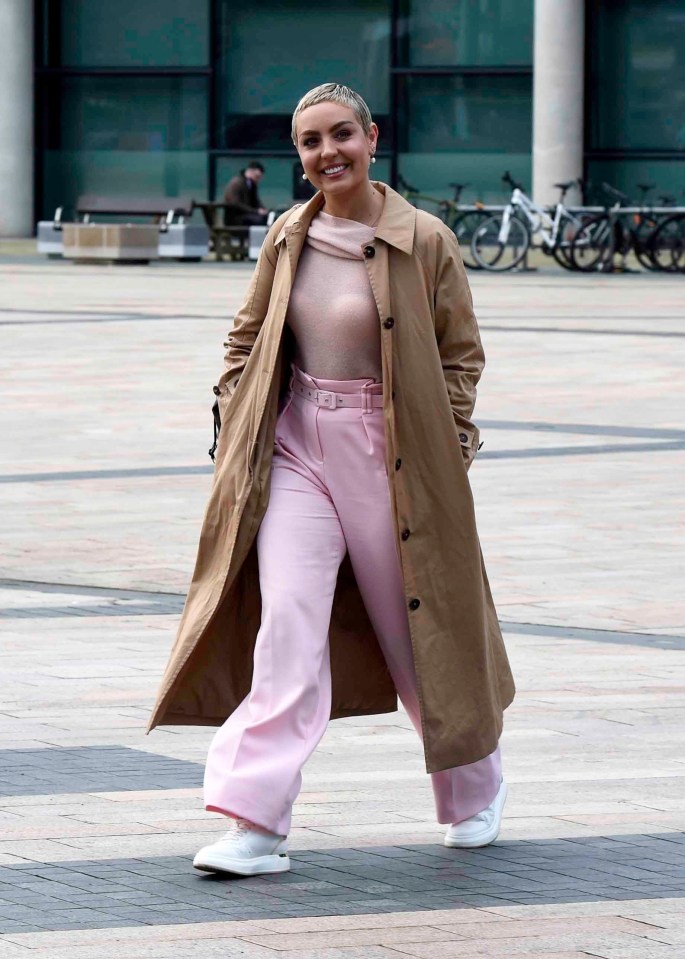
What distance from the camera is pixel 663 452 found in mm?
11055

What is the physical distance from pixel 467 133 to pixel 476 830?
113 ft

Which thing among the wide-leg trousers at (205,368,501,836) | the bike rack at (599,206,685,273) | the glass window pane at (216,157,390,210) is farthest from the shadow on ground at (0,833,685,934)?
the glass window pane at (216,157,390,210)

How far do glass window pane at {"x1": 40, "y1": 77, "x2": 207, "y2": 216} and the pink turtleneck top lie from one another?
3588cm

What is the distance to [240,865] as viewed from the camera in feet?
13.7

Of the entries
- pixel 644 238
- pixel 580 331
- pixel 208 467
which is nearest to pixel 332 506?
pixel 208 467

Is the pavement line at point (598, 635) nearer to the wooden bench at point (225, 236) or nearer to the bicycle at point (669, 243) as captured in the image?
the bicycle at point (669, 243)

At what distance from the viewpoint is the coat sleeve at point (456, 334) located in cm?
434

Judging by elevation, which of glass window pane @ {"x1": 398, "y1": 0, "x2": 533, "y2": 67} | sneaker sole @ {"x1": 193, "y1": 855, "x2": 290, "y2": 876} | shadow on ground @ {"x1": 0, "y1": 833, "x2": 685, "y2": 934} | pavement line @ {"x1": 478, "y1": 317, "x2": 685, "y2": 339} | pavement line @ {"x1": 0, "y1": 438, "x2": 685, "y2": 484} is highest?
glass window pane @ {"x1": 398, "y1": 0, "x2": 533, "y2": 67}

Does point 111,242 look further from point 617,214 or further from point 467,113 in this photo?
point 467,113

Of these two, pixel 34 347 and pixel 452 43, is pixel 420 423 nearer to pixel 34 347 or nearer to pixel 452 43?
pixel 34 347

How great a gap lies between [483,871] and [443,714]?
33cm

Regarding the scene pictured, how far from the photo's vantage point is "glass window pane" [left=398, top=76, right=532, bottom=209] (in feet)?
124

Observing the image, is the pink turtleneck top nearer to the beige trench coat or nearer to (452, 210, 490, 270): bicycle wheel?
the beige trench coat

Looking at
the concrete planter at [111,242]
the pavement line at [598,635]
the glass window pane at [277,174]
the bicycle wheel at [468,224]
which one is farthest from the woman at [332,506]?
the glass window pane at [277,174]
